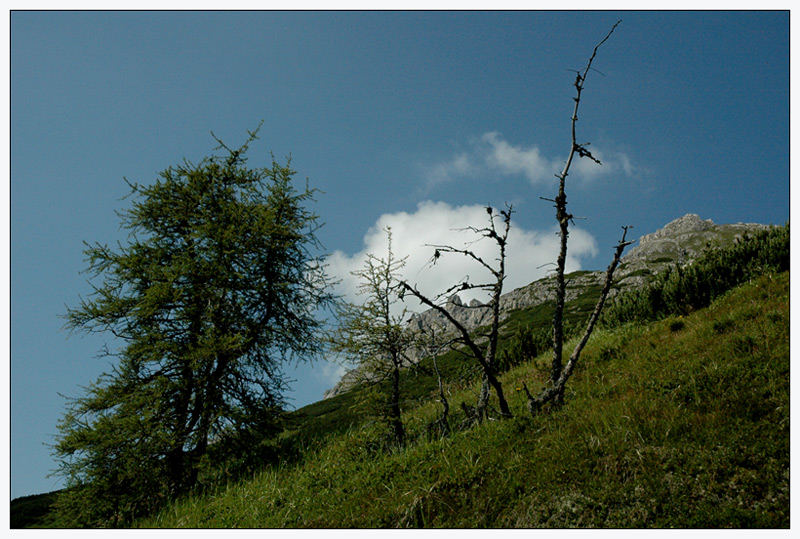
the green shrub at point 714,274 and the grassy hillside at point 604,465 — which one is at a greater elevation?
the green shrub at point 714,274

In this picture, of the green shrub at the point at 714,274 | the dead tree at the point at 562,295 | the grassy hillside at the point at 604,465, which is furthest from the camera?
the green shrub at the point at 714,274

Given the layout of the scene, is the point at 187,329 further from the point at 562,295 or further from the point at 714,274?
the point at 714,274

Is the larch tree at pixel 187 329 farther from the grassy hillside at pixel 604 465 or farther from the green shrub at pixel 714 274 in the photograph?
the green shrub at pixel 714 274

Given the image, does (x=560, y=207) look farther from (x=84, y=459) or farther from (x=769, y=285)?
(x=84, y=459)

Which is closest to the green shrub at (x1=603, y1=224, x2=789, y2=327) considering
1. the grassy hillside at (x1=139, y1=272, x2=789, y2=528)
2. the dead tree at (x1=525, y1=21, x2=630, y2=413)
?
the grassy hillside at (x1=139, y1=272, x2=789, y2=528)

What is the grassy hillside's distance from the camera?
14.7 feet

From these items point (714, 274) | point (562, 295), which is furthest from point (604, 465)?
point (714, 274)

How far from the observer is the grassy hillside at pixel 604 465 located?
4.49 m

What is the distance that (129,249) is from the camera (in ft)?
41.1

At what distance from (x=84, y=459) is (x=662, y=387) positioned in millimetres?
12245

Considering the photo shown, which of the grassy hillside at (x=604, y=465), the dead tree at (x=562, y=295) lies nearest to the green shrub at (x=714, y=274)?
the grassy hillside at (x=604, y=465)

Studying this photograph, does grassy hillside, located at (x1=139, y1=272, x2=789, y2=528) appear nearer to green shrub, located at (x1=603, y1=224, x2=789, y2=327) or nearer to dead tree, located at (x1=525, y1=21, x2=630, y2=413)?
dead tree, located at (x1=525, y1=21, x2=630, y2=413)
